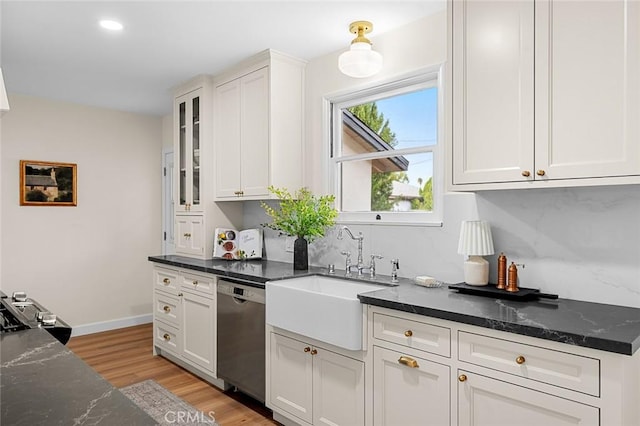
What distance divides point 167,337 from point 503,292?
2852 mm

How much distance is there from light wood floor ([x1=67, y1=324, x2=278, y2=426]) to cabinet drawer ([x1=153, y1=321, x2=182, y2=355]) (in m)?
0.15

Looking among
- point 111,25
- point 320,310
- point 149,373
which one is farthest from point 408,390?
point 111,25

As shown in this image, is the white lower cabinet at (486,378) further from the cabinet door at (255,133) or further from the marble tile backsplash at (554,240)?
the cabinet door at (255,133)

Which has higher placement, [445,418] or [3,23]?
[3,23]

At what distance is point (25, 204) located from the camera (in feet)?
14.0

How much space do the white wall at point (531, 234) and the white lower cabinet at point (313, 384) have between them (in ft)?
2.45

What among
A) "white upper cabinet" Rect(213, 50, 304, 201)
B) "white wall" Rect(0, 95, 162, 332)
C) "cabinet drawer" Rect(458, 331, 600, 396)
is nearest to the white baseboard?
"white wall" Rect(0, 95, 162, 332)

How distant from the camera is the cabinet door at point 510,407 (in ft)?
4.75

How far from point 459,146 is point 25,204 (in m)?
4.22

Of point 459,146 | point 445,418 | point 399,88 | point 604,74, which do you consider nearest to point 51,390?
point 445,418

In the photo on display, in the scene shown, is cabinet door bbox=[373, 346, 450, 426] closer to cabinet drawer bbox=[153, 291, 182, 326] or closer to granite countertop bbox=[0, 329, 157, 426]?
granite countertop bbox=[0, 329, 157, 426]

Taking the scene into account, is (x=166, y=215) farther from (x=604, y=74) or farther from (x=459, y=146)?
(x=604, y=74)

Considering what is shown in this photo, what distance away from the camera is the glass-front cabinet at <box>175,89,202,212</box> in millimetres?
3844

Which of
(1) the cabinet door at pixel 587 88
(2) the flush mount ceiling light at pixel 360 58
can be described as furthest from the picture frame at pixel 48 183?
(1) the cabinet door at pixel 587 88
